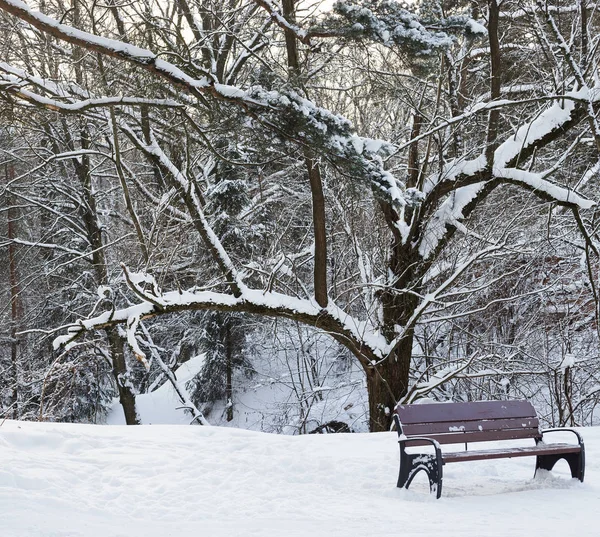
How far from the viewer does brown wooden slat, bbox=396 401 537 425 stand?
565cm

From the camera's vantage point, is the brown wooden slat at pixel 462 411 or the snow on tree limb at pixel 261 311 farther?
the snow on tree limb at pixel 261 311

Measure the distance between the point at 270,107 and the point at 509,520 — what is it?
415 cm

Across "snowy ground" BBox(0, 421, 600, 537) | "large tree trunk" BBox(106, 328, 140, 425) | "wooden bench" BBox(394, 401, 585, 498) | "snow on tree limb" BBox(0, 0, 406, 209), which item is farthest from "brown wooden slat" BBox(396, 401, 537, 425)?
"large tree trunk" BBox(106, 328, 140, 425)

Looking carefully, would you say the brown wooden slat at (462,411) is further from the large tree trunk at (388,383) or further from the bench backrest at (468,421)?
the large tree trunk at (388,383)

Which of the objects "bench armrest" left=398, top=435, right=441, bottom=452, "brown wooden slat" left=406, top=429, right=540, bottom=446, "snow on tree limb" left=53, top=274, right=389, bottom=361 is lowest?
"brown wooden slat" left=406, top=429, right=540, bottom=446

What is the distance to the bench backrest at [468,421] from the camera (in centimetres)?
562

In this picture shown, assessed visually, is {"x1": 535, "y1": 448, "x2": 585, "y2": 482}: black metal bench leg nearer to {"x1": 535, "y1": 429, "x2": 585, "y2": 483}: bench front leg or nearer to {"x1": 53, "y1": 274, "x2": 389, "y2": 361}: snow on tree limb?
{"x1": 535, "y1": 429, "x2": 585, "y2": 483}: bench front leg

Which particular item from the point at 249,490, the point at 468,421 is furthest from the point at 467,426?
the point at 249,490

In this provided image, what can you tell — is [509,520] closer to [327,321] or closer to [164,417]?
[327,321]

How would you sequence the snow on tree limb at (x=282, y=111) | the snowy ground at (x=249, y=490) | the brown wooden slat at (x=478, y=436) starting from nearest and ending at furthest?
the snowy ground at (x=249, y=490)
the brown wooden slat at (x=478, y=436)
the snow on tree limb at (x=282, y=111)

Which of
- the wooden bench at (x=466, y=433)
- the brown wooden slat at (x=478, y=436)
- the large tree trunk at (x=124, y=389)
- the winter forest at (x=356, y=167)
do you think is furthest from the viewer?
the large tree trunk at (x=124, y=389)

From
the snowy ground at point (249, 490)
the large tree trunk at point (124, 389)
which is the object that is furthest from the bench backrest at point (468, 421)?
the large tree trunk at point (124, 389)

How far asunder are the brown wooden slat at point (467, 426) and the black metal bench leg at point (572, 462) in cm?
34

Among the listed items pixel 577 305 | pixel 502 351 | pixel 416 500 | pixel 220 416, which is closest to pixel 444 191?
pixel 502 351
